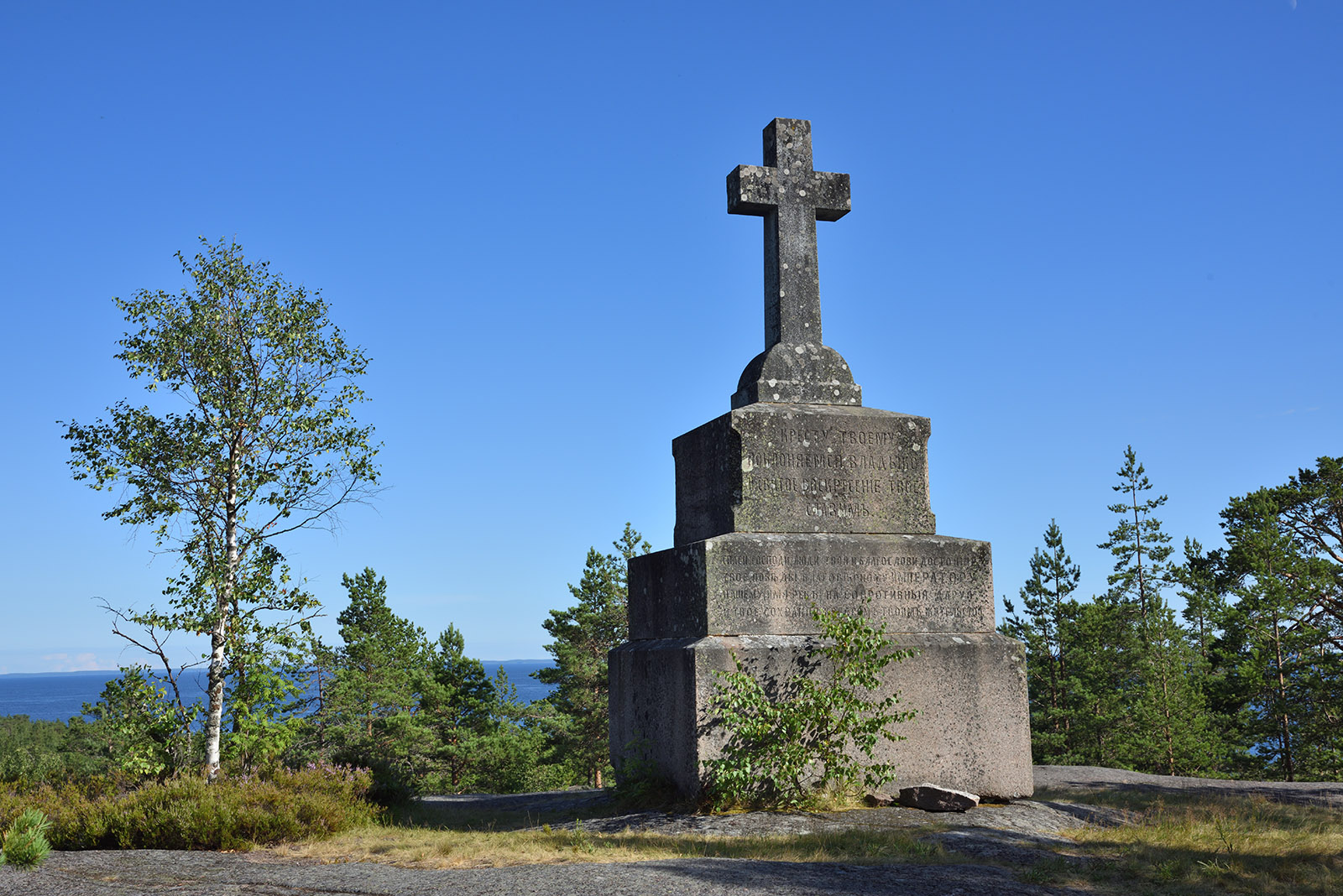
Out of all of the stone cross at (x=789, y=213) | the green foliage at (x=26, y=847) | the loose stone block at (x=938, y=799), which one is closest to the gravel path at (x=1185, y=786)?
the loose stone block at (x=938, y=799)

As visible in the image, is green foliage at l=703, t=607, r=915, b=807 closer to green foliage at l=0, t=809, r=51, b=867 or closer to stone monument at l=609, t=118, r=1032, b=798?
stone monument at l=609, t=118, r=1032, b=798

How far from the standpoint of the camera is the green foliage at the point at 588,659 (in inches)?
1098

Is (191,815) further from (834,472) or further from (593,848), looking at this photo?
(834,472)

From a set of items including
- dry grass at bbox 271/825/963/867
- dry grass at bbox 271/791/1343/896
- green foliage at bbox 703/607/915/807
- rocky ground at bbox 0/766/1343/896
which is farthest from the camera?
green foliage at bbox 703/607/915/807

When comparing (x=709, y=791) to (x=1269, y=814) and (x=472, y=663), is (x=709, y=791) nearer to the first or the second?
(x=1269, y=814)

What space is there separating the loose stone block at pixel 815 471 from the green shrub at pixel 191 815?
413 cm

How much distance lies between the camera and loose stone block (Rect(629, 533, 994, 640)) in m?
8.55

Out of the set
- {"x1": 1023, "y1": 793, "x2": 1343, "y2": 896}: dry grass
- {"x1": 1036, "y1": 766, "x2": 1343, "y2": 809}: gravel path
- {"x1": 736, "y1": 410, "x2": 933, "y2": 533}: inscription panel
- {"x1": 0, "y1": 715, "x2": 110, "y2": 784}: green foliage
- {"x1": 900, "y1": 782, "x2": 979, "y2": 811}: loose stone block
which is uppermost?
{"x1": 736, "y1": 410, "x2": 933, "y2": 533}: inscription panel

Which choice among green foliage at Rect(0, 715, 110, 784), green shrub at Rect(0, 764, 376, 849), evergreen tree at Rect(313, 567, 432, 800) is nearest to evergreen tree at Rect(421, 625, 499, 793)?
evergreen tree at Rect(313, 567, 432, 800)

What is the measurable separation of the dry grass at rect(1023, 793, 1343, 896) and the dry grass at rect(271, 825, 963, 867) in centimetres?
98

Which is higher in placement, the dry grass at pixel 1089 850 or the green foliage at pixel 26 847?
the green foliage at pixel 26 847

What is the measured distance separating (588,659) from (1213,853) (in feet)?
73.8

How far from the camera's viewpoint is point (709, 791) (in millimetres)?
7969

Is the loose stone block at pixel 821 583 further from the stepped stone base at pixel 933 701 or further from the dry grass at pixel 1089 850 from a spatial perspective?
the dry grass at pixel 1089 850
